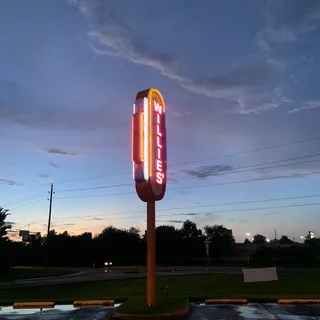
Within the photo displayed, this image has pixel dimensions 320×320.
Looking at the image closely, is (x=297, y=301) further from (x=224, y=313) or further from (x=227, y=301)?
(x=224, y=313)

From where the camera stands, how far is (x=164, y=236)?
114m

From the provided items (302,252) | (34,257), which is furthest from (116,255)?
(302,252)

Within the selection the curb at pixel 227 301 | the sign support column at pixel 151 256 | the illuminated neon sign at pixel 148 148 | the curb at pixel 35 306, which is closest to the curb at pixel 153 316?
the sign support column at pixel 151 256

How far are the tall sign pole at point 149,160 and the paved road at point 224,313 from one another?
2.22 metres

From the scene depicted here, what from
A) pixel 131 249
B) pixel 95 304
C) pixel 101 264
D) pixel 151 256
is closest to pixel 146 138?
pixel 151 256

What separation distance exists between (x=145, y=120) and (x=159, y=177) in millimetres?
2408

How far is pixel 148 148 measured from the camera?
54.9 ft

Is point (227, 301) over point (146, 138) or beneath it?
beneath

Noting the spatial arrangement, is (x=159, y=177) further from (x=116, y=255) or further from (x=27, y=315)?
(x=116, y=255)

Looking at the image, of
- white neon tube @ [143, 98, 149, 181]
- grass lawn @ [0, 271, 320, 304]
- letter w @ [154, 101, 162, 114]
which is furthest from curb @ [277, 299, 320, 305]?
letter w @ [154, 101, 162, 114]

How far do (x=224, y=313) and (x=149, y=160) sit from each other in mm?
6475

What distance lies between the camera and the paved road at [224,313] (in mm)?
14570

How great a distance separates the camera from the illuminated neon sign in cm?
1666

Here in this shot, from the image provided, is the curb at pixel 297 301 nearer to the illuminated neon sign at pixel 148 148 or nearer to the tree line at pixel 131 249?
the illuminated neon sign at pixel 148 148
